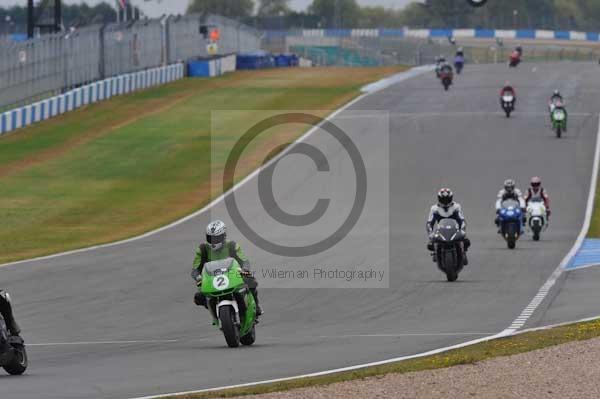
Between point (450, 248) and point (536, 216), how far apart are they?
7.07 m

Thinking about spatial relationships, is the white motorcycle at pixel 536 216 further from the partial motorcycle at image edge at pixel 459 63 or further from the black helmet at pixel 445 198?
the partial motorcycle at image edge at pixel 459 63

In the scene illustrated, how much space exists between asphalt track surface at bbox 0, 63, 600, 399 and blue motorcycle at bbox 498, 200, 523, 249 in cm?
42

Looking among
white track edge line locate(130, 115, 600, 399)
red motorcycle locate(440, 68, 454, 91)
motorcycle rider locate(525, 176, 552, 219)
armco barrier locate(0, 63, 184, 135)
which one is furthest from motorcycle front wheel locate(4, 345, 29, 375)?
red motorcycle locate(440, 68, 454, 91)

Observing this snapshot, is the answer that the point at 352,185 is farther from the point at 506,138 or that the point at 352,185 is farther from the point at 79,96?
the point at 79,96

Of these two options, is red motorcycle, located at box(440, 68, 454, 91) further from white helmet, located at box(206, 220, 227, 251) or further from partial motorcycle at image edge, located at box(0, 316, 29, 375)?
partial motorcycle at image edge, located at box(0, 316, 29, 375)

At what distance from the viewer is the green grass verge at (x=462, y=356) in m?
12.5

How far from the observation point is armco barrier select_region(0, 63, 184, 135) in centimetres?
5316

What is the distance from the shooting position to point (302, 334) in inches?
689

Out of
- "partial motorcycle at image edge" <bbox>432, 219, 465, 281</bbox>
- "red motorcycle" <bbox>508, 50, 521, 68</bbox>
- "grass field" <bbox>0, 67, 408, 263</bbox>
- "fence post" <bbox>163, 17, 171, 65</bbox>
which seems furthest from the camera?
"red motorcycle" <bbox>508, 50, 521, 68</bbox>

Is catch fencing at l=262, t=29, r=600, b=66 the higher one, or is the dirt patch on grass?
catch fencing at l=262, t=29, r=600, b=66

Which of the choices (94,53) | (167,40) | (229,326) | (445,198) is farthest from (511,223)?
(167,40)

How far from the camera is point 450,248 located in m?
23.2

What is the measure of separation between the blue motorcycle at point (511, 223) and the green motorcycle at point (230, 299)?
12358 mm

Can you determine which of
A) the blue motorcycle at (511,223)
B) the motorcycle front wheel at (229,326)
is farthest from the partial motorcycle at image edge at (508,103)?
the motorcycle front wheel at (229,326)
